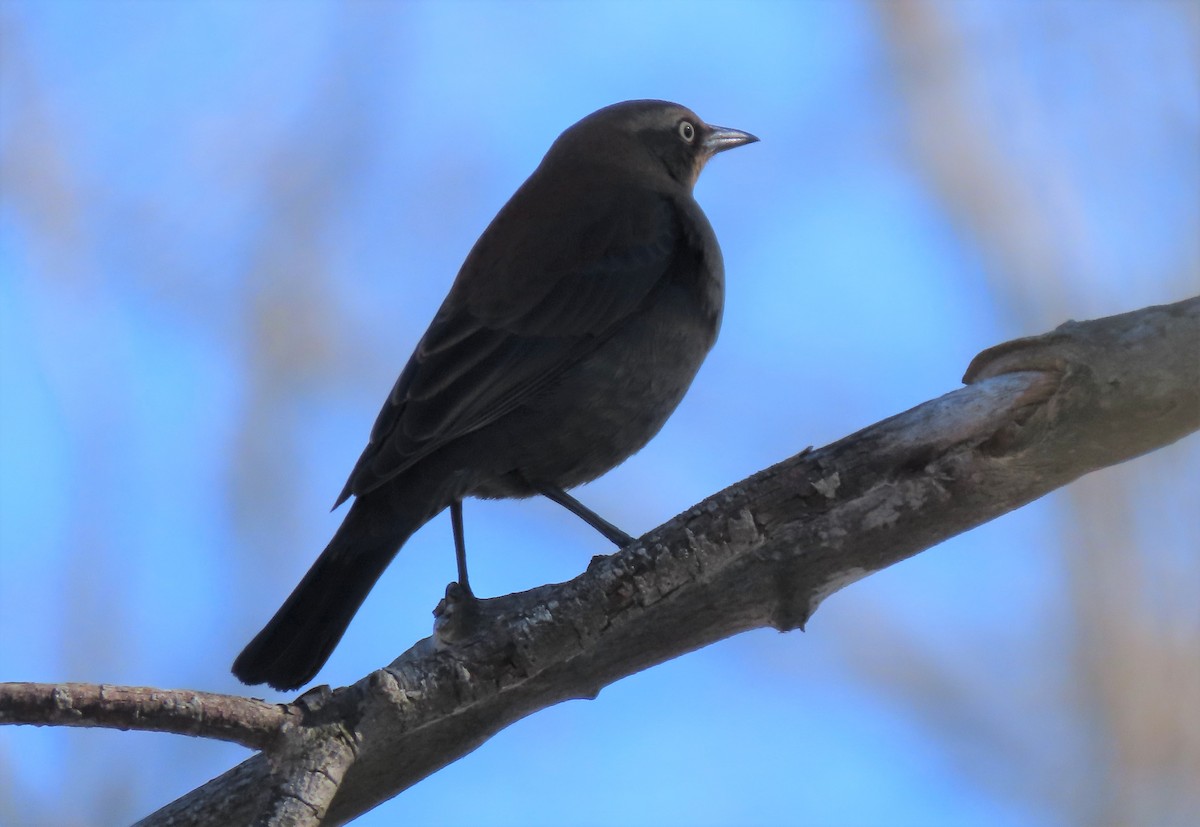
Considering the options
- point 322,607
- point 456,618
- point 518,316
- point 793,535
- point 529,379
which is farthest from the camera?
point 518,316

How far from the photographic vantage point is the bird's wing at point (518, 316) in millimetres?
4316

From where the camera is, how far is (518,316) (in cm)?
465

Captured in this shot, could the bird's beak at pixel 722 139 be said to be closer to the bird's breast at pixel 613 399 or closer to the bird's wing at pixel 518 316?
the bird's wing at pixel 518 316

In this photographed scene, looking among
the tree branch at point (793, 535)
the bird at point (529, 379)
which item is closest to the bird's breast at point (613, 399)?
the bird at point (529, 379)

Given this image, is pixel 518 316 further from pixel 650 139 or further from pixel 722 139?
pixel 722 139

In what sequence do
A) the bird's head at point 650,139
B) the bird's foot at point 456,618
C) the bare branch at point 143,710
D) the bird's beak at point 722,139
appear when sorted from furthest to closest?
1. the bird's beak at point 722,139
2. the bird's head at point 650,139
3. the bird's foot at point 456,618
4. the bare branch at point 143,710

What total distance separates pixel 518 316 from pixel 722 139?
A: 208 centimetres

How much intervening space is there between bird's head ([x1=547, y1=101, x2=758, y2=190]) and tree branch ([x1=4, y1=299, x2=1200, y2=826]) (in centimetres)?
267

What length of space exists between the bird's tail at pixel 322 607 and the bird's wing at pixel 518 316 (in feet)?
0.52

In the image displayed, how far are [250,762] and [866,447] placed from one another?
1.76 metres

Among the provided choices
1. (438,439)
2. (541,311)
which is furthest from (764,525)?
(541,311)

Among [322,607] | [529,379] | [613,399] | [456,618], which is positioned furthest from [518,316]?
[456,618]

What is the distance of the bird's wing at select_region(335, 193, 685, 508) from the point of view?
14.2 feet

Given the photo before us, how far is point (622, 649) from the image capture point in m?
3.69
